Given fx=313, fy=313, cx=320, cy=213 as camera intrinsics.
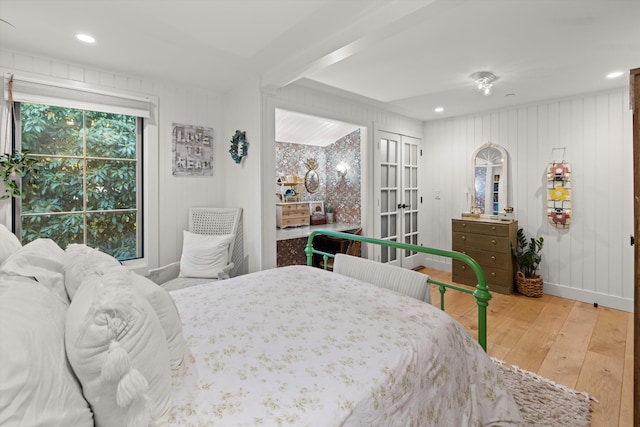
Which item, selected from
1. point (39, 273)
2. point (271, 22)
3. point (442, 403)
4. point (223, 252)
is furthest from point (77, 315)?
point (223, 252)

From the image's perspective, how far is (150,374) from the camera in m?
0.82

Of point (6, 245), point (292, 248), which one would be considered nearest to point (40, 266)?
point (6, 245)

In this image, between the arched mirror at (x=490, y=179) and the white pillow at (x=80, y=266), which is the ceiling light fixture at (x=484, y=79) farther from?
the white pillow at (x=80, y=266)

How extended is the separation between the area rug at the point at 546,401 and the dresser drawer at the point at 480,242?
6.55 feet

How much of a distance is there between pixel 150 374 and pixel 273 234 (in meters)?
2.40

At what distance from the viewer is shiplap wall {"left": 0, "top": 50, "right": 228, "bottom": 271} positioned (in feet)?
9.57

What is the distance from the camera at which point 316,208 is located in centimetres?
→ 526

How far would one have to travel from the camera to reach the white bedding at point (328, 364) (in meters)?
0.92

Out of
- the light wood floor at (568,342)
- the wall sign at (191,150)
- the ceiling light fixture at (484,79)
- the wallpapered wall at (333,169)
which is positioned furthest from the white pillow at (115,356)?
the wallpapered wall at (333,169)

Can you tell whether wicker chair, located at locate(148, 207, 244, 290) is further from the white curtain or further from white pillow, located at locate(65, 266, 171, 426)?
white pillow, located at locate(65, 266, 171, 426)

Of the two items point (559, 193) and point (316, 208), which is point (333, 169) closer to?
point (316, 208)

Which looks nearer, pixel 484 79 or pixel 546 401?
pixel 546 401

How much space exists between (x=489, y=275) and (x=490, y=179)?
1357 millimetres

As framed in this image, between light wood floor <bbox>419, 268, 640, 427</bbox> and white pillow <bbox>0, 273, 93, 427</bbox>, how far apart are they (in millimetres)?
2499
